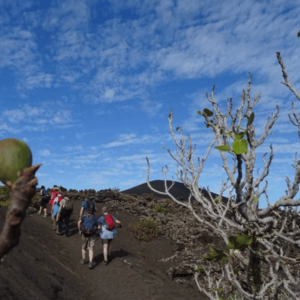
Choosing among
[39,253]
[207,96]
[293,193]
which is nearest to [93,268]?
[39,253]

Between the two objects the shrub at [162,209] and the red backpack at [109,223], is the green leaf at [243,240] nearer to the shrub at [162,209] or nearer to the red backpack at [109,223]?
the red backpack at [109,223]

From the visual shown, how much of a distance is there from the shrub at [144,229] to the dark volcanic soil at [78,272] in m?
0.54

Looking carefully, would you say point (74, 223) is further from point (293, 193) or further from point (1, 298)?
point (293, 193)

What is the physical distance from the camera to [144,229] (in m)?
17.2

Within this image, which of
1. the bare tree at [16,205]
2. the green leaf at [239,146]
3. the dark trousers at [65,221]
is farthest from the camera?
the dark trousers at [65,221]

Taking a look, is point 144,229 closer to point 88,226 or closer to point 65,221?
point 65,221

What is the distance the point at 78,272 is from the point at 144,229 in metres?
5.68

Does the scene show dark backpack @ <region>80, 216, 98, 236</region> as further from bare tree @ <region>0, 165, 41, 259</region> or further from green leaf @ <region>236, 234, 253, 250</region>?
bare tree @ <region>0, 165, 41, 259</region>

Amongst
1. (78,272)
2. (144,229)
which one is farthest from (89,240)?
(144,229)

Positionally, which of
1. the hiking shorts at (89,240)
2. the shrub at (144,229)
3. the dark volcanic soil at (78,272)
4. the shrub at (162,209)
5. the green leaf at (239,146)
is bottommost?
the dark volcanic soil at (78,272)

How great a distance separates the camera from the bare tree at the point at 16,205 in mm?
576

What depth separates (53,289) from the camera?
9.70 meters

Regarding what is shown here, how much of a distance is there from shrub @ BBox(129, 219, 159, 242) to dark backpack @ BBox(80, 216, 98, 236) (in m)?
5.37

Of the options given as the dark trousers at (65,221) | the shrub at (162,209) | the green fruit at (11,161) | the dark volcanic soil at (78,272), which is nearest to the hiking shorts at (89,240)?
the dark volcanic soil at (78,272)
